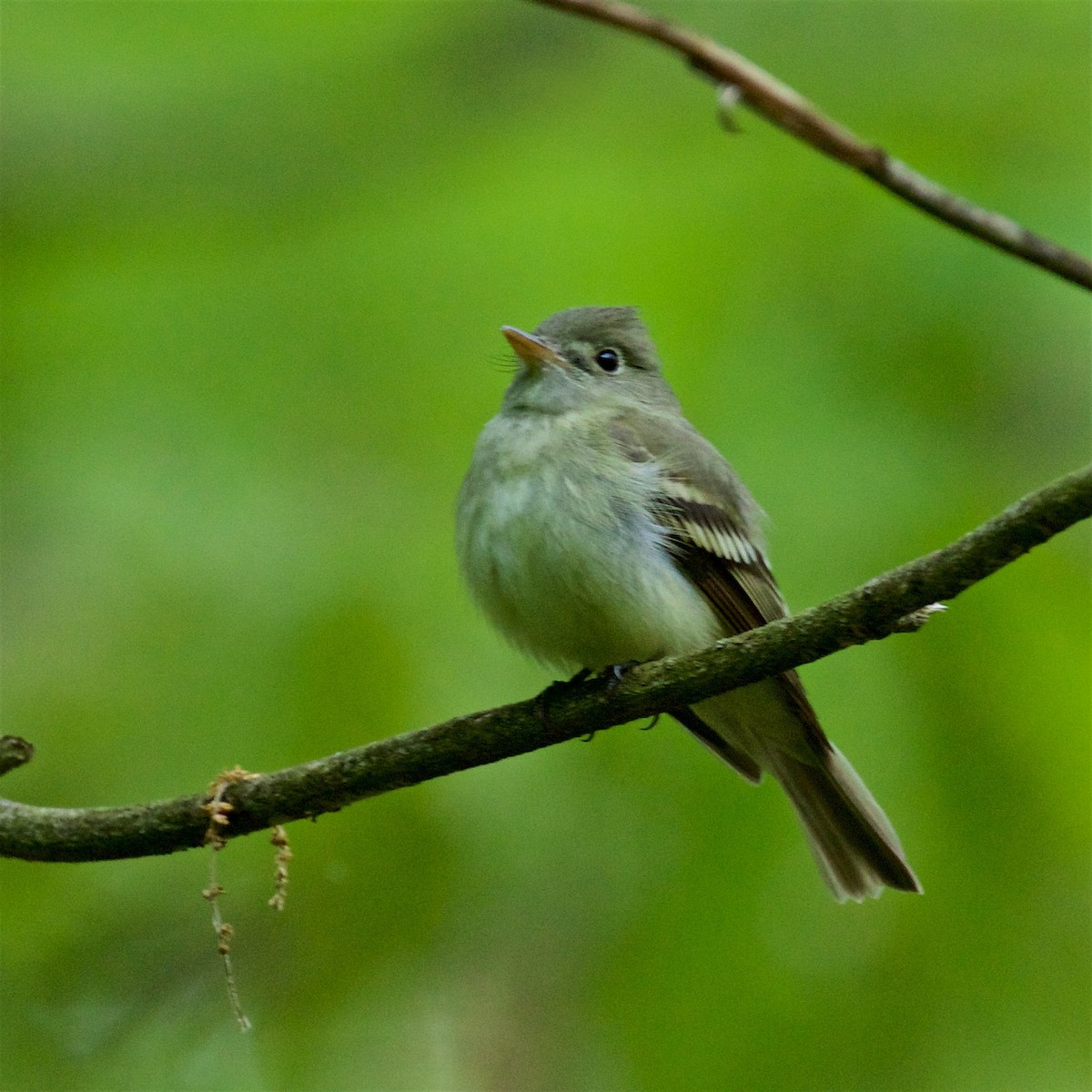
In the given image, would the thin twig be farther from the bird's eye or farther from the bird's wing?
the bird's eye

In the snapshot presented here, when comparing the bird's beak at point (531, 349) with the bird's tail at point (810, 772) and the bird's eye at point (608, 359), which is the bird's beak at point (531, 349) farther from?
the bird's tail at point (810, 772)

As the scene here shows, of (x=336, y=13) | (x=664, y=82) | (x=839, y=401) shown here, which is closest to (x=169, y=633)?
(x=839, y=401)

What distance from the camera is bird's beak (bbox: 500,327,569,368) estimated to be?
405cm

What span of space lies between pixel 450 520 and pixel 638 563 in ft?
2.00

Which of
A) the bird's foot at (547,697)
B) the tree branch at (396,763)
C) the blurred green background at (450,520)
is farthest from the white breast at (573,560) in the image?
the tree branch at (396,763)

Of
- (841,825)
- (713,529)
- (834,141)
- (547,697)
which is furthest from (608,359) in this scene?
(547,697)

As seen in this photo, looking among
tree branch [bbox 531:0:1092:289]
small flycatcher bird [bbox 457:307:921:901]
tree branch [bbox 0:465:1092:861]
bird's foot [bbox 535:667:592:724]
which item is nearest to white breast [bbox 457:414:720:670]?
small flycatcher bird [bbox 457:307:921:901]

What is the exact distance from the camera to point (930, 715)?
3096mm

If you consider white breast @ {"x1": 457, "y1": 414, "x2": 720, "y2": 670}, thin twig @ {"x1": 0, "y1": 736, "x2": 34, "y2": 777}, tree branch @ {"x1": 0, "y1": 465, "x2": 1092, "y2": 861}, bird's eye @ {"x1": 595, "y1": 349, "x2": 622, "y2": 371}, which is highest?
bird's eye @ {"x1": 595, "y1": 349, "x2": 622, "y2": 371}

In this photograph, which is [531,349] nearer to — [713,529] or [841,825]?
[713,529]

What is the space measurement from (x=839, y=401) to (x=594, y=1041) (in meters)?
1.65

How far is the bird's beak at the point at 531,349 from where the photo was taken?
13.3 feet

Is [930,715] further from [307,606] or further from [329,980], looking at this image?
[329,980]

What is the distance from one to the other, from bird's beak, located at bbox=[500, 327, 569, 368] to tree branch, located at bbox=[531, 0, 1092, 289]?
847mm
